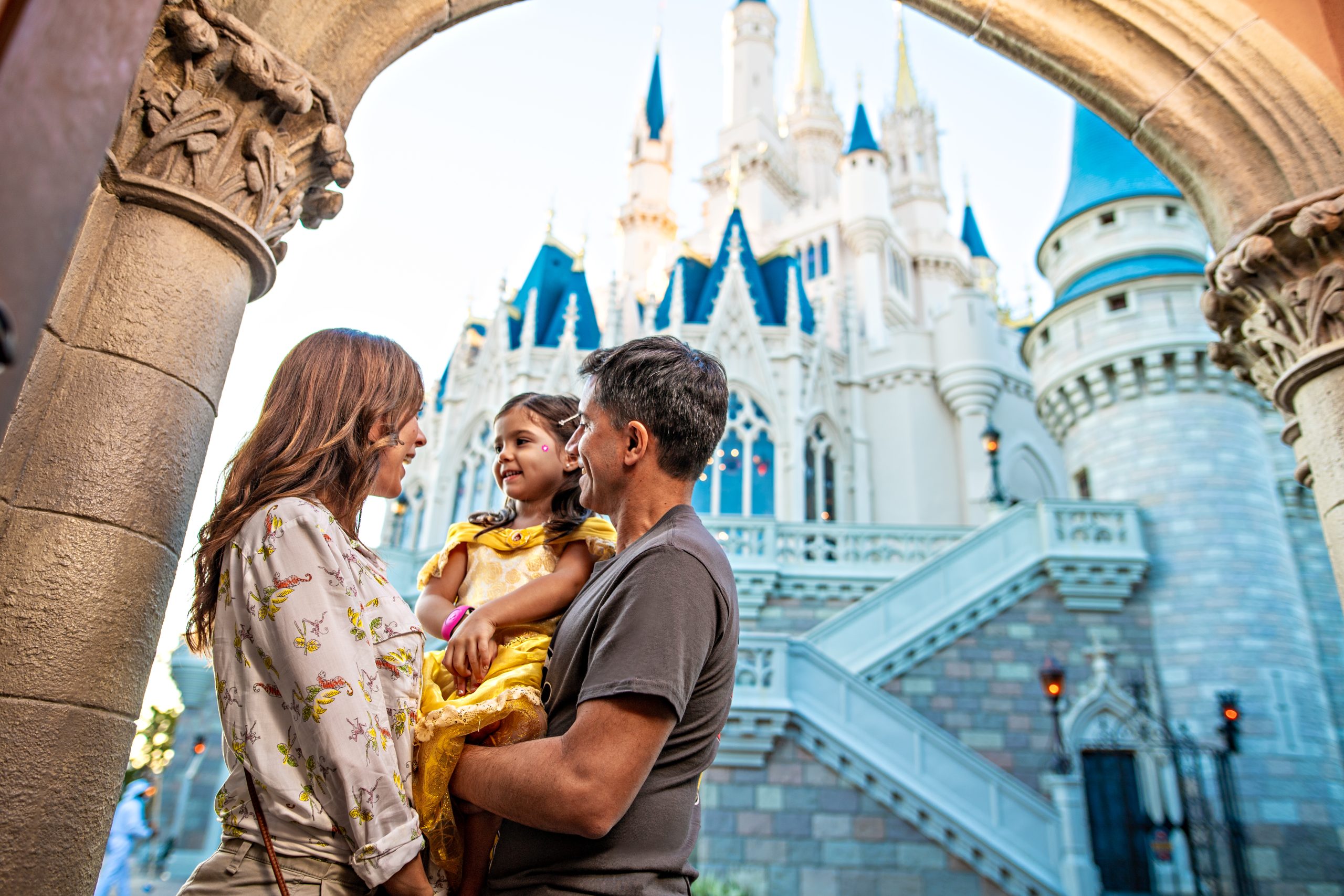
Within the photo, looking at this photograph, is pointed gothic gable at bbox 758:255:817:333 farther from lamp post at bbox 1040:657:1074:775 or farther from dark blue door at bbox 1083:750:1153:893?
lamp post at bbox 1040:657:1074:775

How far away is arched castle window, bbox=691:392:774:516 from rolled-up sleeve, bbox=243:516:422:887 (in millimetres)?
16036

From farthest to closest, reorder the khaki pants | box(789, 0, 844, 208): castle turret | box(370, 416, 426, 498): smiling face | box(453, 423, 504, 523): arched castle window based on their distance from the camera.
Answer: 1. box(789, 0, 844, 208): castle turret
2. box(453, 423, 504, 523): arched castle window
3. box(370, 416, 426, 498): smiling face
4. the khaki pants

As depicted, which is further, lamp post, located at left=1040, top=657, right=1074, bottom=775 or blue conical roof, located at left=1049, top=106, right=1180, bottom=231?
blue conical roof, located at left=1049, top=106, right=1180, bottom=231

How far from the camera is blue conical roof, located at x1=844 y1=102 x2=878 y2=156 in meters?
26.5

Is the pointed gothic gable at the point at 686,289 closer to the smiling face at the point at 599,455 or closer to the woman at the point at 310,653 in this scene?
the smiling face at the point at 599,455

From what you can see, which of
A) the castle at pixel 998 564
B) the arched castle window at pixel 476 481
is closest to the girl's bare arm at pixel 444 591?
the castle at pixel 998 564

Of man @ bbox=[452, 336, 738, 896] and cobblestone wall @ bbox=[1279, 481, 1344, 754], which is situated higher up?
cobblestone wall @ bbox=[1279, 481, 1344, 754]

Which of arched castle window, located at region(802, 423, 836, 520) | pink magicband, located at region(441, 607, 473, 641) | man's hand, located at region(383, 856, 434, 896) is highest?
arched castle window, located at region(802, 423, 836, 520)

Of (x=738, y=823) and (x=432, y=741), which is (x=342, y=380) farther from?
(x=738, y=823)

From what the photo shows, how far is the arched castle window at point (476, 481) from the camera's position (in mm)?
18922

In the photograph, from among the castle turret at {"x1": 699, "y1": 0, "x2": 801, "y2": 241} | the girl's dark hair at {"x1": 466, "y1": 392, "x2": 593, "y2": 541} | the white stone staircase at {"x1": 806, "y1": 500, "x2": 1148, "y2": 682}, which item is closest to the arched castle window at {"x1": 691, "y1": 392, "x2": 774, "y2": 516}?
the white stone staircase at {"x1": 806, "y1": 500, "x2": 1148, "y2": 682}

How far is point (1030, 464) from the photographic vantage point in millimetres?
20906

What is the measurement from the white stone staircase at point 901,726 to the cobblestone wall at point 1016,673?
257 millimetres

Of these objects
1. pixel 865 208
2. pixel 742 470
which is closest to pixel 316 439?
pixel 742 470
